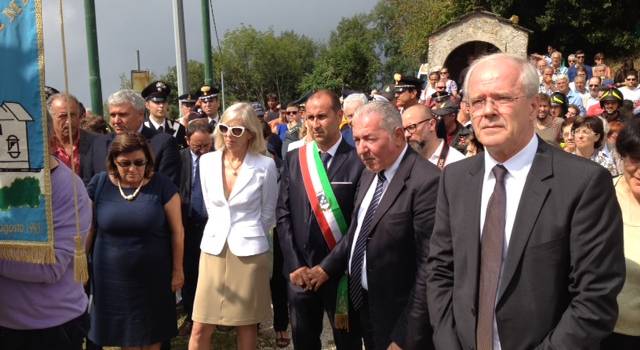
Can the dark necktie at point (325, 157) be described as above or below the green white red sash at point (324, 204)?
above

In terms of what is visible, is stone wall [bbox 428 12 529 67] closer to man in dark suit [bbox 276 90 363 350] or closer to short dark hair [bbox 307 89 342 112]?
short dark hair [bbox 307 89 342 112]

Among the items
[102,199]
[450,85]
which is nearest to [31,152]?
[102,199]

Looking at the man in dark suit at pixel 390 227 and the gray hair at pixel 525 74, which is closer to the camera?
the gray hair at pixel 525 74

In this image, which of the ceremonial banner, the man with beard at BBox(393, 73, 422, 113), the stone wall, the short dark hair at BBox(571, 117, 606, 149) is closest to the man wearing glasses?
the man with beard at BBox(393, 73, 422, 113)

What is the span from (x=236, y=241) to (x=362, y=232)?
1.30 meters

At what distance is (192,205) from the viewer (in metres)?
5.10

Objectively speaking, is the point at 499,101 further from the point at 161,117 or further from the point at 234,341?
the point at 161,117

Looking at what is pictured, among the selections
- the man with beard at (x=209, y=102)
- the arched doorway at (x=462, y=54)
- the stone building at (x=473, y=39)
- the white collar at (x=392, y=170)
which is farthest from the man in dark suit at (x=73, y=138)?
the arched doorway at (x=462, y=54)

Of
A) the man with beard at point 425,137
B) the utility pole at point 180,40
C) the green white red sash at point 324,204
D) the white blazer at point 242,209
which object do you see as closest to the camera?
the green white red sash at point 324,204

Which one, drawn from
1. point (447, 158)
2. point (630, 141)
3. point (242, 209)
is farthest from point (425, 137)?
point (630, 141)

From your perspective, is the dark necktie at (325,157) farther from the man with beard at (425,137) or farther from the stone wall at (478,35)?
the stone wall at (478,35)

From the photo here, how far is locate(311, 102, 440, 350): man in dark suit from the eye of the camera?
3027 mm

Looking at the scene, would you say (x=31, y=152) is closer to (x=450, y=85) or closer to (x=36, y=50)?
(x=36, y=50)

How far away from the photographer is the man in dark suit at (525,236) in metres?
2.02
